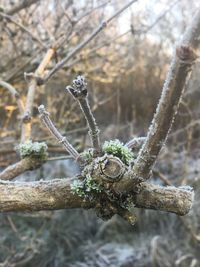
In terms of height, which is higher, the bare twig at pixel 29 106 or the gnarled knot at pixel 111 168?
the bare twig at pixel 29 106

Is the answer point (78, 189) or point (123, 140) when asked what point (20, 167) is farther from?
point (123, 140)

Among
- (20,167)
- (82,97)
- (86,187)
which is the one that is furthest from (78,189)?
(20,167)

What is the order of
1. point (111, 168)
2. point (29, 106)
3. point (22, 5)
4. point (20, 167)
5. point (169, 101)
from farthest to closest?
point (22, 5)
point (29, 106)
point (20, 167)
point (111, 168)
point (169, 101)

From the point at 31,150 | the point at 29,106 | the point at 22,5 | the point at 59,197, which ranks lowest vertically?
the point at 59,197

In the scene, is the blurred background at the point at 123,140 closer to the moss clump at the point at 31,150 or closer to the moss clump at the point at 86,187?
the moss clump at the point at 31,150

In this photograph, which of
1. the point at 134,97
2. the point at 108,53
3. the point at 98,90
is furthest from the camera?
the point at 134,97

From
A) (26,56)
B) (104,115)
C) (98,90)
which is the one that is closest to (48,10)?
(26,56)

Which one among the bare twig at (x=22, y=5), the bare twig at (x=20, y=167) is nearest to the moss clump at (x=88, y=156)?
the bare twig at (x=20, y=167)

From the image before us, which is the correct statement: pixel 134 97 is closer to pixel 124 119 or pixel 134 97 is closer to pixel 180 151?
pixel 124 119
